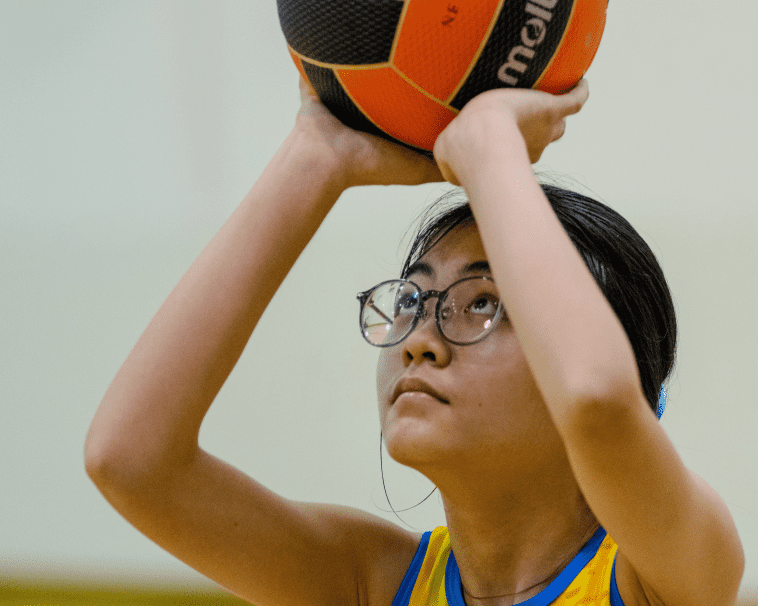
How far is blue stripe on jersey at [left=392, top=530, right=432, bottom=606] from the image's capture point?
3.38ft

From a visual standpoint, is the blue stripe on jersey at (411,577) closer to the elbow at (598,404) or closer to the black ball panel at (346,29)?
the elbow at (598,404)

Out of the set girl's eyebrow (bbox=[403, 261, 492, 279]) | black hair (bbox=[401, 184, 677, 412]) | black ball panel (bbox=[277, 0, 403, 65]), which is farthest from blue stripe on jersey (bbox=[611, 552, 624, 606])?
black ball panel (bbox=[277, 0, 403, 65])

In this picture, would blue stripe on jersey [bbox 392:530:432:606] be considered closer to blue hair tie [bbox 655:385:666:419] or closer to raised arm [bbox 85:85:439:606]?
raised arm [bbox 85:85:439:606]

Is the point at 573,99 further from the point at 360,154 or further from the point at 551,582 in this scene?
the point at 551,582

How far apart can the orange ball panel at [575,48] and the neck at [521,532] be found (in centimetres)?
44

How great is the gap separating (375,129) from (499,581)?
1.81 feet

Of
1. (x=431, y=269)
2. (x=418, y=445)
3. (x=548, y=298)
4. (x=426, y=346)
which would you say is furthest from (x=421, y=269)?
(x=548, y=298)

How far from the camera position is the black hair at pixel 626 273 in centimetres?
96

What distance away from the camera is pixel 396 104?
880mm

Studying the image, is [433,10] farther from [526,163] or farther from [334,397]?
[334,397]

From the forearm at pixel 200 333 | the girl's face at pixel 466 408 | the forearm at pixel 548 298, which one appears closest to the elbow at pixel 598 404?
the forearm at pixel 548 298

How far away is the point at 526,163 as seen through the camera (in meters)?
0.75

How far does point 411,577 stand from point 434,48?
0.66 meters

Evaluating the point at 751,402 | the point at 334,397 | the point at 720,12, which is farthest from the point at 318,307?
the point at 720,12
